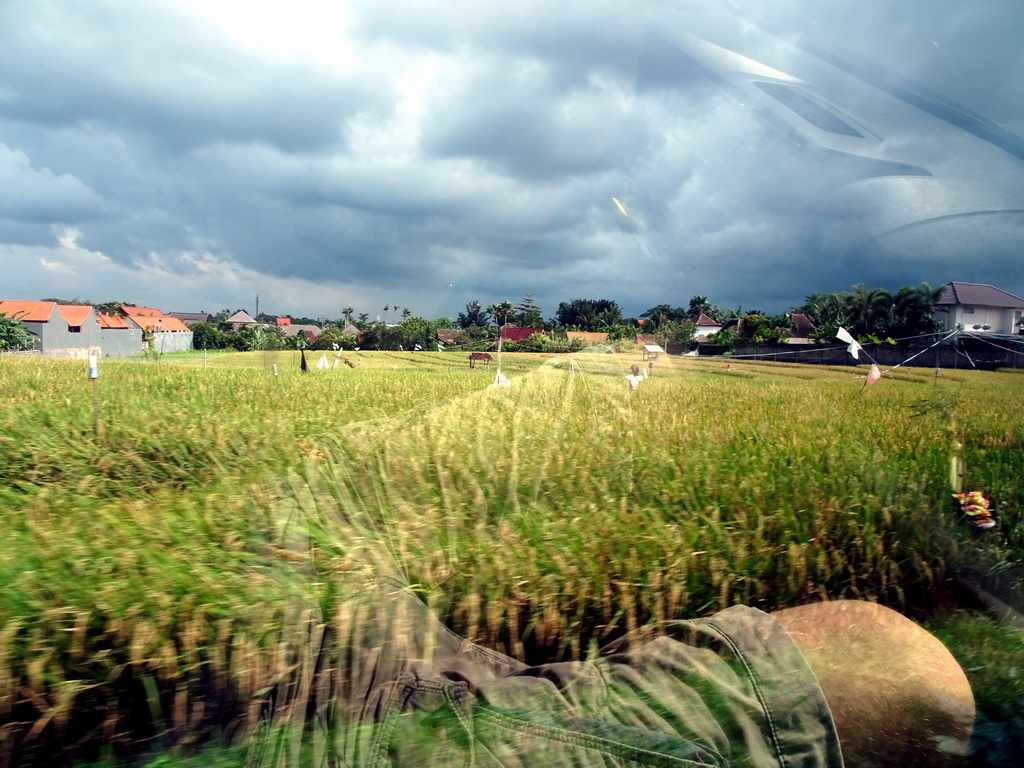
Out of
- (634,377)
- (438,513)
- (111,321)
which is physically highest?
(111,321)

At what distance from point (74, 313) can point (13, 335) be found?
0.48 feet

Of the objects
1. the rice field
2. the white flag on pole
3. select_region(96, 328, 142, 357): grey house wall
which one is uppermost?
the white flag on pole

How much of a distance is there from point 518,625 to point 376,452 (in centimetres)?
42

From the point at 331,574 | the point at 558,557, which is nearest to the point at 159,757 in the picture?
the point at 331,574

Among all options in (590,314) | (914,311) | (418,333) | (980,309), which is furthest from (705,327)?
(418,333)

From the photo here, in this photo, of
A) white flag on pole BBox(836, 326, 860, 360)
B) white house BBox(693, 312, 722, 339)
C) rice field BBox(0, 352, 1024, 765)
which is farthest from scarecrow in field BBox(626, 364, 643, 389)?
white flag on pole BBox(836, 326, 860, 360)

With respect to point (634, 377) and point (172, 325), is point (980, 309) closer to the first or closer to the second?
point (634, 377)

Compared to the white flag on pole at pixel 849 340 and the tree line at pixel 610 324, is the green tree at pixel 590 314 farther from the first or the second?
the white flag on pole at pixel 849 340

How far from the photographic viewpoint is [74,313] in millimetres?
1554

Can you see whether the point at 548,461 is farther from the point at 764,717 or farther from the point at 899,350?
the point at 899,350

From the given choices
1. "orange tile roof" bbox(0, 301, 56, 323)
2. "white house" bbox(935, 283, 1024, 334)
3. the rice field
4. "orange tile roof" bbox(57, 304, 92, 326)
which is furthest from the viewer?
"orange tile roof" bbox(57, 304, 92, 326)

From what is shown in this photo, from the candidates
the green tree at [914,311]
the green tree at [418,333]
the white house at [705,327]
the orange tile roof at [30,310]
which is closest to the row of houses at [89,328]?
the orange tile roof at [30,310]

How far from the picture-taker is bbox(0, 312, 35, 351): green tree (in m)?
1.39

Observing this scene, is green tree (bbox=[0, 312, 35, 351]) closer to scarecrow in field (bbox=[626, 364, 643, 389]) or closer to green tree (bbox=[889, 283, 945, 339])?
scarecrow in field (bbox=[626, 364, 643, 389])
